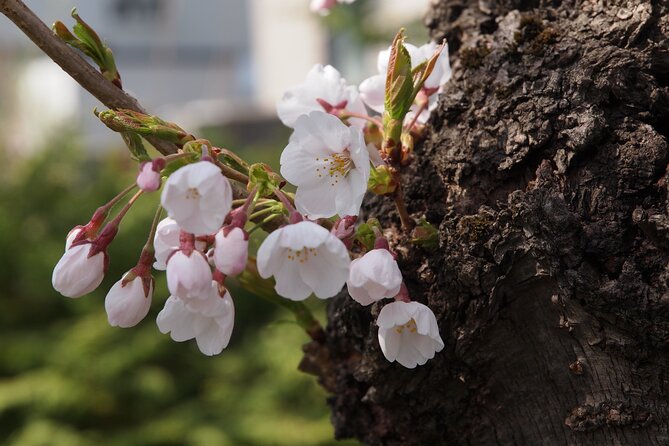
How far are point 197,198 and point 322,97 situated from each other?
418 millimetres

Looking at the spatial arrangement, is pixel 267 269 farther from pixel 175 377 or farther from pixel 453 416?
pixel 175 377

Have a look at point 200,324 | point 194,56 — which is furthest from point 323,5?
point 194,56

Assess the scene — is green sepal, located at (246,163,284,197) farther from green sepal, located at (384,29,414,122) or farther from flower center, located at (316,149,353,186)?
green sepal, located at (384,29,414,122)

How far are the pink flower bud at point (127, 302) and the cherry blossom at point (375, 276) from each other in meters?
0.27

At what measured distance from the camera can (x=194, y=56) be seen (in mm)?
14625

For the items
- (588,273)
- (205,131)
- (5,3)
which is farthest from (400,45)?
(205,131)

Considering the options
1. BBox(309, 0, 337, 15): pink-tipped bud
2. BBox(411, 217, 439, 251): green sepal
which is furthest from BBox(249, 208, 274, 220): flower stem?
BBox(309, 0, 337, 15): pink-tipped bud

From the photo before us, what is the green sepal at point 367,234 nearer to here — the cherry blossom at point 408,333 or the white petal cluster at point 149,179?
the cherry blossom at point 408,333

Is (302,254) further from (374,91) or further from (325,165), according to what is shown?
(374,91)

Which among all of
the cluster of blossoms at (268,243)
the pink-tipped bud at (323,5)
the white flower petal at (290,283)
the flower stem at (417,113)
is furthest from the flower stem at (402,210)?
the pink-tipped bud at (323,5)

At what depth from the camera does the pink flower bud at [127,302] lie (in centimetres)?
95

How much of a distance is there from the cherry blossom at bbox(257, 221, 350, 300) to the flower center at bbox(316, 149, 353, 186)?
0.11 m

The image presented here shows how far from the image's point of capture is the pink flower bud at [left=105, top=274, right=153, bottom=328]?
95 centimetres

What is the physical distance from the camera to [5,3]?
98cm
